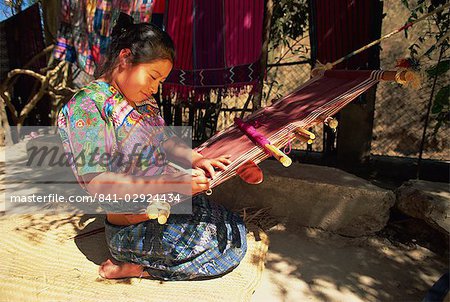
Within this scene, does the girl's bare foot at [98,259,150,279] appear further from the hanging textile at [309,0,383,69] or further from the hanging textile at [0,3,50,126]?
the hanging textile at [0,3,50,126]

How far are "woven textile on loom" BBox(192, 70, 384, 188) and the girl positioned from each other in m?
0.11

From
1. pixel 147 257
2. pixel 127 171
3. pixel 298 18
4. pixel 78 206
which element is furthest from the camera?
pixel 298 18

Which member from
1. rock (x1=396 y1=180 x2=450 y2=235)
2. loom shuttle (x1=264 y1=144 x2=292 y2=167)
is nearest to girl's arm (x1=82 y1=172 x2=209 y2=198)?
loom shuttle (x1=264 y1=144 x2=292 y2=167)

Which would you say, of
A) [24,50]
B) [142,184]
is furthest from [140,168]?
[24,50]

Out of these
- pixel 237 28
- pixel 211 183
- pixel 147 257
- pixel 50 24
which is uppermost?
pixel 50 24

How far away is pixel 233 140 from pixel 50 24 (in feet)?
9.42

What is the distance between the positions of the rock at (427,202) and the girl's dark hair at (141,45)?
1.72 meters

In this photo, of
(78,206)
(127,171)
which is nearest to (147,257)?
(127,171)

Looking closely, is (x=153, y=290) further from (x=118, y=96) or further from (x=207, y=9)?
(x=207, y=9)

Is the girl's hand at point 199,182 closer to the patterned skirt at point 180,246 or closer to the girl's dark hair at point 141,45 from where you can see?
the patterned skirt at point 180,246

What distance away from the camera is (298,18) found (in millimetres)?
3533

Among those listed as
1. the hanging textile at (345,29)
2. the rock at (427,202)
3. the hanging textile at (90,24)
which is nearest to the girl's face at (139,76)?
the hanging textile at (90,24)

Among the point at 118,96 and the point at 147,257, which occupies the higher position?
the point at 118,96

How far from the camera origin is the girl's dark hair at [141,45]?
142 centimetres
